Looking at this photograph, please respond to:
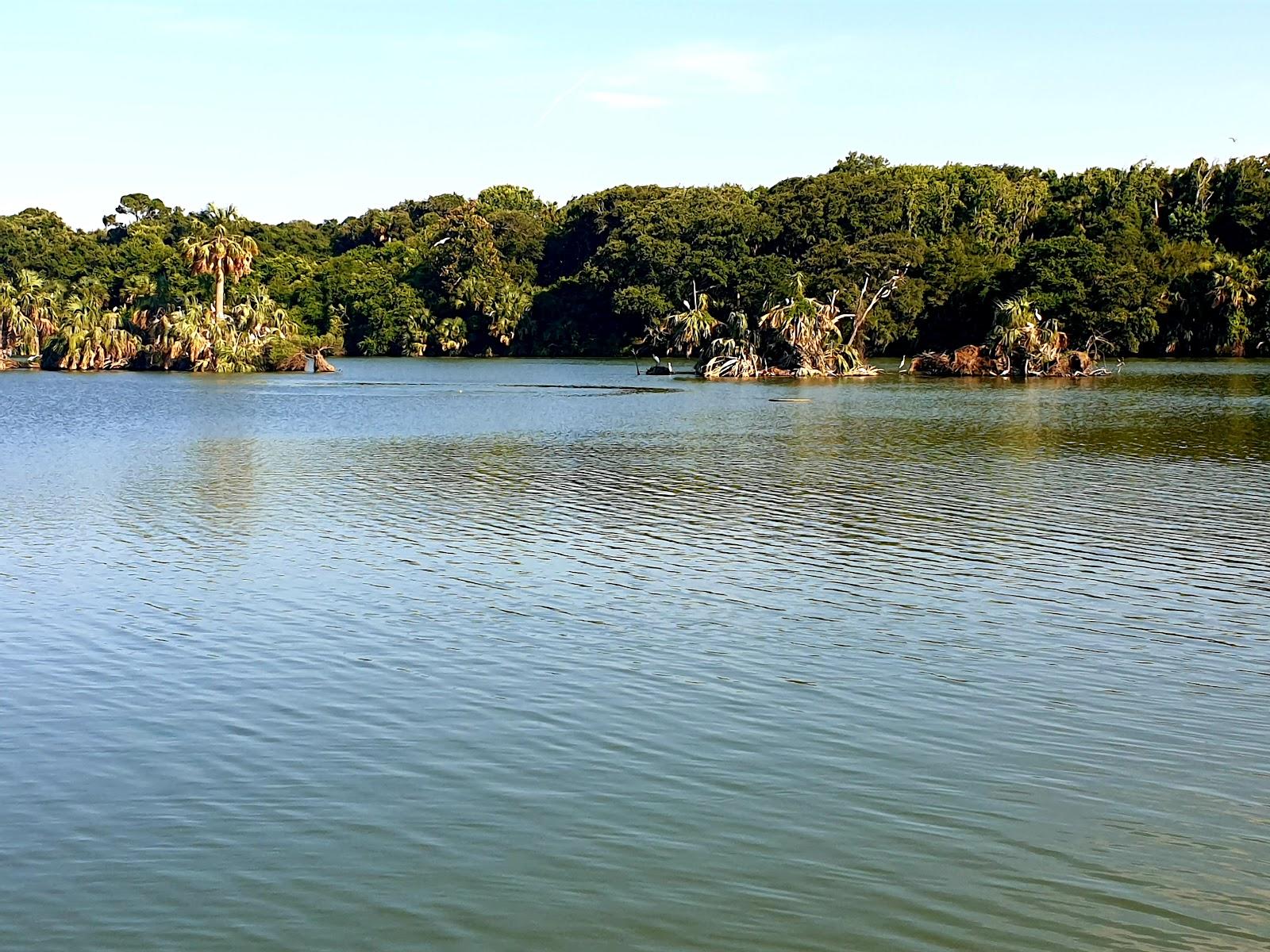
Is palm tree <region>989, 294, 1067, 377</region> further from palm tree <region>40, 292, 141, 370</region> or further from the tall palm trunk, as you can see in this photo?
palm tree <region>40, 292, 141, 370</region>

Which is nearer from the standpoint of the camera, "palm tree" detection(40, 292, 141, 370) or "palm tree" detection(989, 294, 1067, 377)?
"palm tree" detection(989, 294, 1067, 377)

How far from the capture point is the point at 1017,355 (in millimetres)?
99312

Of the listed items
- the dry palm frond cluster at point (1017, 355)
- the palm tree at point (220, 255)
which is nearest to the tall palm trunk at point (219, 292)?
the palm tree at point (220, 255)

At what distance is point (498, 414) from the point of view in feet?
211

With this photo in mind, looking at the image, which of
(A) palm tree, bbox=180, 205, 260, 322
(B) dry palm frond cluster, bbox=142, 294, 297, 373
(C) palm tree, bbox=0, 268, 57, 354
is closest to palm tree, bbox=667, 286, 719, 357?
(B) dry palm frond cluster, bbox=142, 294, 297, 373

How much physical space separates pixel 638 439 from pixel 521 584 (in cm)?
2818

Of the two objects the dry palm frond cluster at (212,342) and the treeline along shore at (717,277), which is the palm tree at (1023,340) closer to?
the treeline along shore at (717,277)

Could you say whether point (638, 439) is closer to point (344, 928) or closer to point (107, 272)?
point (344, 928)

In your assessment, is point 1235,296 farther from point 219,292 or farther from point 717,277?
point 219,292

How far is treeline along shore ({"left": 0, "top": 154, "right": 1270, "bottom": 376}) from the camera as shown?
371ft

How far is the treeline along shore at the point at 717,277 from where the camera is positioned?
371ft

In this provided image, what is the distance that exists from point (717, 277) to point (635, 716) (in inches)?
4914

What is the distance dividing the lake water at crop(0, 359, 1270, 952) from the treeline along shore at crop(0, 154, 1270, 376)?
230ft

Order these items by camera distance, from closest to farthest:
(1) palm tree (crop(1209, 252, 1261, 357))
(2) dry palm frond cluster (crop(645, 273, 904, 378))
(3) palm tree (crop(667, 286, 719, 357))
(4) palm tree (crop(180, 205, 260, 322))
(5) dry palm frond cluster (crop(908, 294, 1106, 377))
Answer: (2) dry palm frond cluster (crop(645, 273, 904, 378)) → (5) dry palm frond cluster (crop(908, 294, 1106, 377)) → (4) palm tree (crop(180, 205, 260, 322)) → (1) palm tree (crop(1209, 252, 1261, 357)) → (3) palm tree (crop(667, 286, 719, 357))
